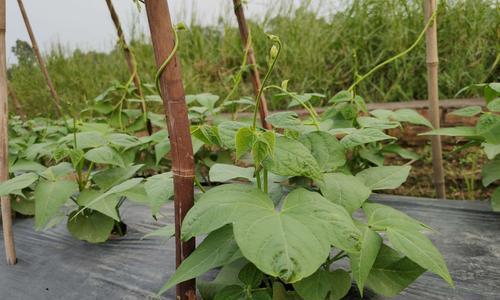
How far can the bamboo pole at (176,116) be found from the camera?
0.69 meters

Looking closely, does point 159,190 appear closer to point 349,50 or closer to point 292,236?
point 292,236

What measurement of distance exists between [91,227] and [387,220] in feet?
2.79

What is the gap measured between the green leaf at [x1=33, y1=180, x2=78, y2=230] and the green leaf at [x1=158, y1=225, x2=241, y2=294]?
50 cm

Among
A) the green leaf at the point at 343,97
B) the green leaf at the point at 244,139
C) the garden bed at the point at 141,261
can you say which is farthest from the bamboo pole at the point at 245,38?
the green leaf at the point at 244,139

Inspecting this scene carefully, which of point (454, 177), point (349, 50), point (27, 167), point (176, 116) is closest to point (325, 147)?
point (176, 116)

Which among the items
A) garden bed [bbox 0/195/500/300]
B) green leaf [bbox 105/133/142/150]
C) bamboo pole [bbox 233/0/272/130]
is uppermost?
bamboo pole [bbox 233/0/272/130]

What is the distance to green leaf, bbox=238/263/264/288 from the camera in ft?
2.42

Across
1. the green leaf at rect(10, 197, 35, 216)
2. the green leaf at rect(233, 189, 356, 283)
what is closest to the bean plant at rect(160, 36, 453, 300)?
the green leaf at rect(233, 189, 356, 283)

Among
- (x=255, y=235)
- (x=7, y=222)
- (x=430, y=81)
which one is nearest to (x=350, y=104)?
(x=430, y=81)

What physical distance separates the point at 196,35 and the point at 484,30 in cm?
248

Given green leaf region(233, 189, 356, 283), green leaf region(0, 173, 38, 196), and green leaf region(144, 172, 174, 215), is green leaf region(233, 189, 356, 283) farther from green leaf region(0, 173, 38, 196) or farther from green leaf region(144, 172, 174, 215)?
green leaf region(0, 173, 38, 196)

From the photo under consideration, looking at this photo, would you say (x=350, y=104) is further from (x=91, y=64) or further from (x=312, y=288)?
(x=91, y=64)

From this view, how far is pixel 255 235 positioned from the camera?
58 cm

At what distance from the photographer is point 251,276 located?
0.74 meters
